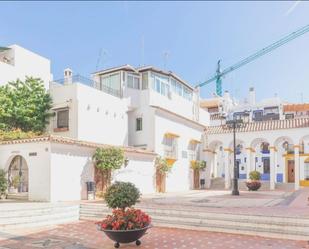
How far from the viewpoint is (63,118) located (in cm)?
2247

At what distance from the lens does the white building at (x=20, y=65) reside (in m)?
22.2

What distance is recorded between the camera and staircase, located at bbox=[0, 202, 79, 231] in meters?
11.6

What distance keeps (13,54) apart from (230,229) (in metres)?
18.8

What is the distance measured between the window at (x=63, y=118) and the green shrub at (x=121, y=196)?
13287 millimetres

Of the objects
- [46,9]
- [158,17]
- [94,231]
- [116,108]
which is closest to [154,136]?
[116,108]

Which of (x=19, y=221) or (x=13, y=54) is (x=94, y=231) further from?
(x=13, y=54)

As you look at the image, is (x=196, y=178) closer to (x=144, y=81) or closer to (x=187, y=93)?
(x=187, y=93)

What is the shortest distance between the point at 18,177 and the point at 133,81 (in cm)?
1162

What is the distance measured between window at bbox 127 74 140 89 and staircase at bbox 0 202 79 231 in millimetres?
13921

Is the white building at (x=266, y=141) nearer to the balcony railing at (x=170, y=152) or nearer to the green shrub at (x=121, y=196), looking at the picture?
the balcony railing at (x=170, y=152)

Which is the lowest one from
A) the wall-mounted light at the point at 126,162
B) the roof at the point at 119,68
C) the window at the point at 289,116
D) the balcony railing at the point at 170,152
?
the wall-mounted light at the point at 126,162

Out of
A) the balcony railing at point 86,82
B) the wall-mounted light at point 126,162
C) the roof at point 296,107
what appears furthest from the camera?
the roof at point 296,107

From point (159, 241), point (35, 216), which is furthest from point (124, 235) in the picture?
point (35, 216)

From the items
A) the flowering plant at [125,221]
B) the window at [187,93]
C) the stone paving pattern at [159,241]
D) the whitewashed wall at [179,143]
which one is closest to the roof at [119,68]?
the whitewashed wall at [179,143]
